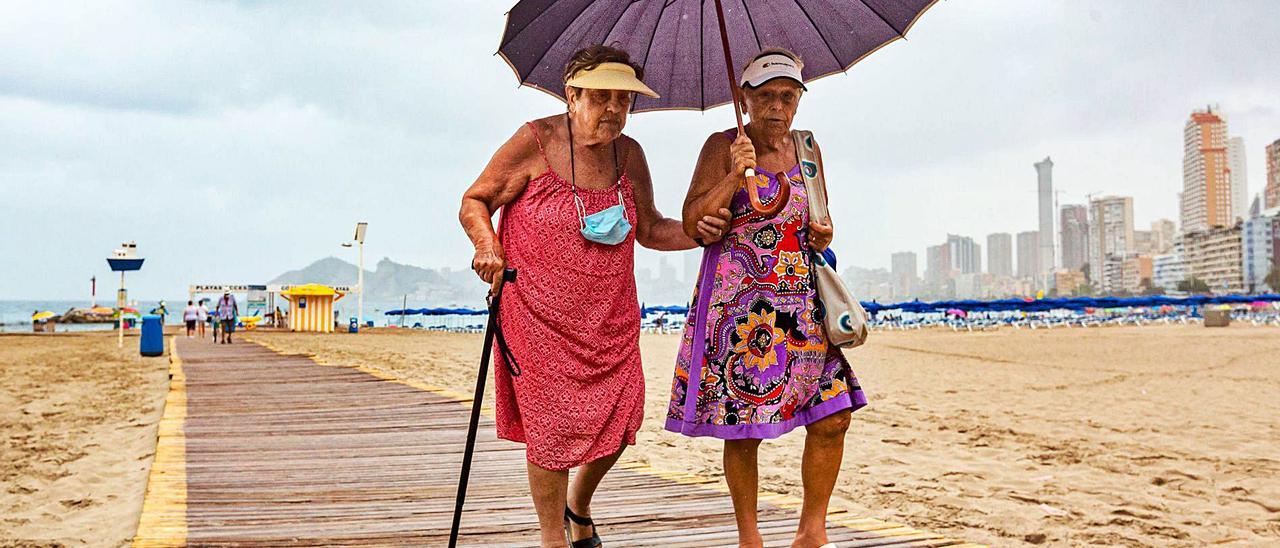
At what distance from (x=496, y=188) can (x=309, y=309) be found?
101ft

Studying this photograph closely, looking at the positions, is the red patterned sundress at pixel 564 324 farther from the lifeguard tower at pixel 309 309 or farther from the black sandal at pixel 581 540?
the lifeguard tower at pixel 309 309

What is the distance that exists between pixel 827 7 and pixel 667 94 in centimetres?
57

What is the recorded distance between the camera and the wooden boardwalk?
9.87ft

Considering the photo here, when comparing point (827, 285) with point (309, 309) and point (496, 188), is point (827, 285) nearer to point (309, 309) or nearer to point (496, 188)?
point (496, 188)

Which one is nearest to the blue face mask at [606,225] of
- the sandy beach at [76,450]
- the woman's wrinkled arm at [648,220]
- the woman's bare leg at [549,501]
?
the woman's wrinkled arm at [648,220]

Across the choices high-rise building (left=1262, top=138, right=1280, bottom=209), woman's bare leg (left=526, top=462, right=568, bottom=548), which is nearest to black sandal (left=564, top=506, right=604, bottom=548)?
woman's bare leg (left=526, top=462, right=568, bottom=548)

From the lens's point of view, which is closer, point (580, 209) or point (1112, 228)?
point (580, 209)

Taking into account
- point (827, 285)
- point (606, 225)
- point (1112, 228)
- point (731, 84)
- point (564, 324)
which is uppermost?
point (1112, 228)

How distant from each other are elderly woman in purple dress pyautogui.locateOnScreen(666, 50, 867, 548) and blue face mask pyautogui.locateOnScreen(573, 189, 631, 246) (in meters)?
0.20

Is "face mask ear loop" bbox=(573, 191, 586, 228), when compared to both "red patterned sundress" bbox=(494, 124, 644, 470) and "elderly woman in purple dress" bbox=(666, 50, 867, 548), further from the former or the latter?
"elderly woman in purple dress" bbox=(666, 50, 867, 548)

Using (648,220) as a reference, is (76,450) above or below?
below

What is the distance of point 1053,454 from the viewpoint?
6.77 m

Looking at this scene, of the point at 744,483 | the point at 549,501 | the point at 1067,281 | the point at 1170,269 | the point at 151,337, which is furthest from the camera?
the point at 1067,281

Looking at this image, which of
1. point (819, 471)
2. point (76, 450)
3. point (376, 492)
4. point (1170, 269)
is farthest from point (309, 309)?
point (1170, 269)
